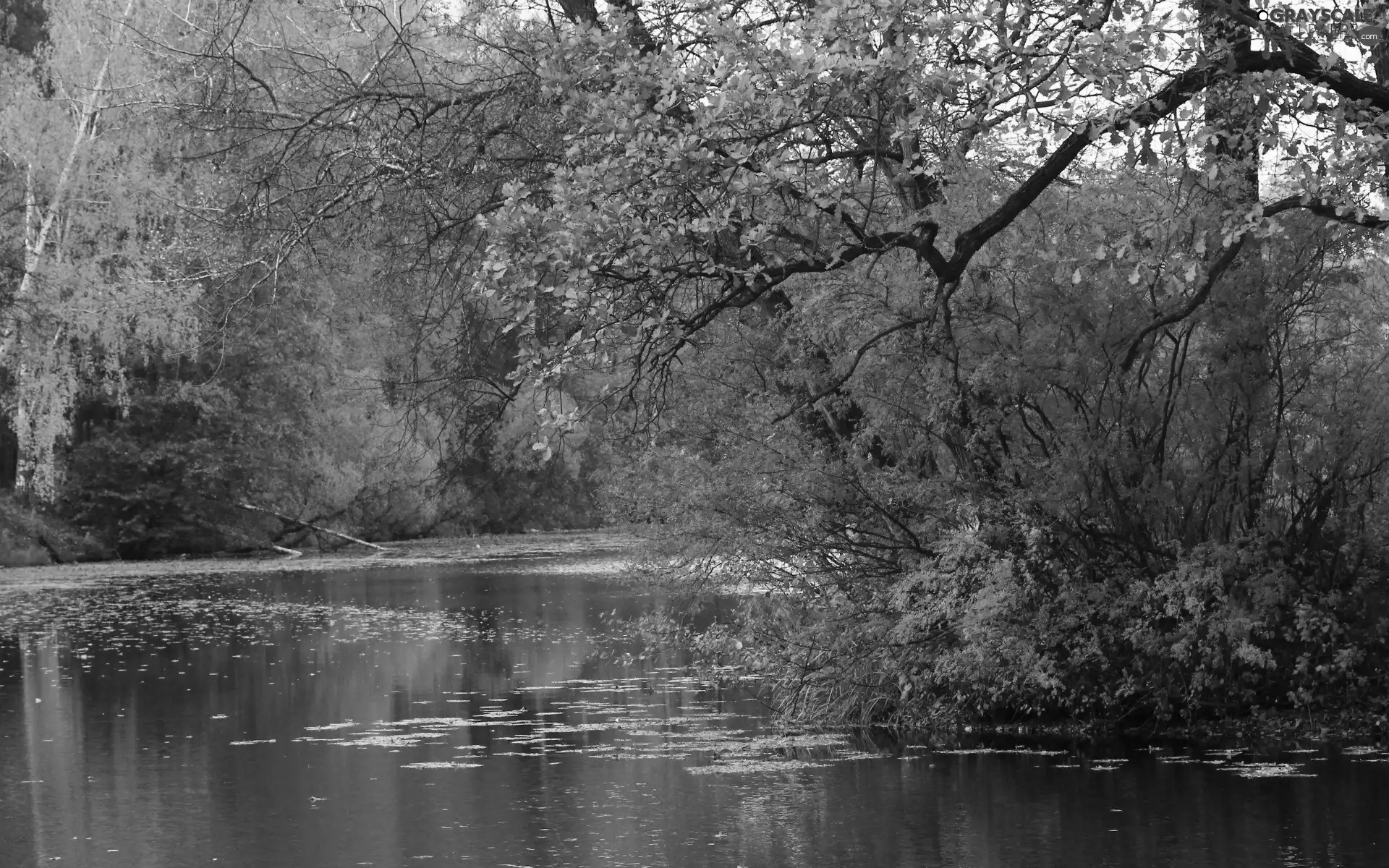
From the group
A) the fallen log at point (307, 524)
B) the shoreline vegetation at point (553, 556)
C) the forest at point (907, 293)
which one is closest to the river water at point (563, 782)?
the shoreline vegetation at point (553, 556)

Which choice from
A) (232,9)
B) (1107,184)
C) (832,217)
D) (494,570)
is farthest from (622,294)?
(494,570)

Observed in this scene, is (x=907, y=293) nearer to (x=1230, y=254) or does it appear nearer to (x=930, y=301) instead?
(x=930, y=301)

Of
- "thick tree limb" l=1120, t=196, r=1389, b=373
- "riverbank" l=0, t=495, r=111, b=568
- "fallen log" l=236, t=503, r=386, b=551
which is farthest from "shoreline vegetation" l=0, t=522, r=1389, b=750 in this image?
"thick tree limb" l=1120, t=196, r=1389, b=373

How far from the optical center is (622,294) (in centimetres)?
1038

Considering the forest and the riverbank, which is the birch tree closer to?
the riverbank

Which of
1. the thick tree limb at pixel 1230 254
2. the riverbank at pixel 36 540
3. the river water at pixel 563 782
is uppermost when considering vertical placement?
the thick tree limb at pixel 1230 254

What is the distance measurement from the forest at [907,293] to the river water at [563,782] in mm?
934

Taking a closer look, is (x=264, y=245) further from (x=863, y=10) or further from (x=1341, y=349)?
(x=1341, y=349)

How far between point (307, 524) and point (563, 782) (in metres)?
35.4

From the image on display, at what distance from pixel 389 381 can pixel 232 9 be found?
3.14 m

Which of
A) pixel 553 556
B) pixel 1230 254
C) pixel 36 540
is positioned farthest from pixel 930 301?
pixel 36 540

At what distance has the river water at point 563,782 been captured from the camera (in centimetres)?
908

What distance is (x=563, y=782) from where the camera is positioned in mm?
11172

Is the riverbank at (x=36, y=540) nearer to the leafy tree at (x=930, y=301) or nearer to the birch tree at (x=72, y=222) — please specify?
the birch tree at (x=72, y=222)
